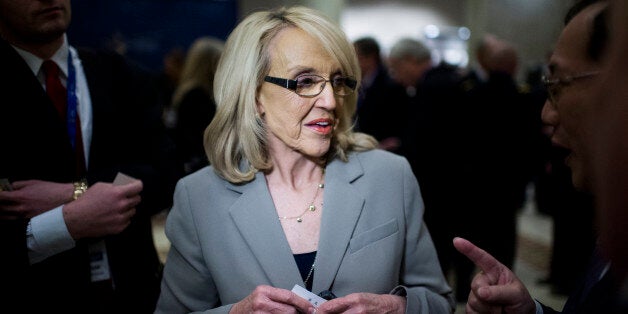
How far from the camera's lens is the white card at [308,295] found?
1515 millimetres

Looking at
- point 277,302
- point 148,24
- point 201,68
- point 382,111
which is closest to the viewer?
point 277,302

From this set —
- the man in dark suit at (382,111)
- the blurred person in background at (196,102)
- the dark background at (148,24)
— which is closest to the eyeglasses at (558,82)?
the blurred person in background at (196,102)

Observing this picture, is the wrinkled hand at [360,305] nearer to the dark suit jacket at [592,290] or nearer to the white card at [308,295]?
the white card at [308,295]

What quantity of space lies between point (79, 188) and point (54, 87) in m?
0.36

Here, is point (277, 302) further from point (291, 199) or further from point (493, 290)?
point (493, 290)

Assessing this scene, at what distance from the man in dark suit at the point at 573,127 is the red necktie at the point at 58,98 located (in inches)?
48.0

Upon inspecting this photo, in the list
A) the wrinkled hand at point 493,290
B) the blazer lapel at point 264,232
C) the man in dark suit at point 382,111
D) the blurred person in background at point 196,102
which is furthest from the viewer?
the man in dark suit at point 382,111

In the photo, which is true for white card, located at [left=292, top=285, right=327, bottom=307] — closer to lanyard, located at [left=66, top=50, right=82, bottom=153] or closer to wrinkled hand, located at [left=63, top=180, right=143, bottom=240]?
wrinkled hand, located at [left=63, top=180, right=143, bottom=240]

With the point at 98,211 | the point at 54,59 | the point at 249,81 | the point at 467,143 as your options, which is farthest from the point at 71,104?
the point at 467,143

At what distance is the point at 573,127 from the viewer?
3.99ft

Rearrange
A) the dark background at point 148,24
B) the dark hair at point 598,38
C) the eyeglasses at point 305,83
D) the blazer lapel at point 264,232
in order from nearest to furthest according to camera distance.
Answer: the dark hair at point 598,38
the blazer lapel at point 264,232
the eyeglasses at point 305,83
the dark background at point 148,24

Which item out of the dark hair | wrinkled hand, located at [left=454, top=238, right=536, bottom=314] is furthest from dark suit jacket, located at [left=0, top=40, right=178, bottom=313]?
the dark hair

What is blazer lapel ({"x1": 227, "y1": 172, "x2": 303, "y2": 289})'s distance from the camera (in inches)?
63.6

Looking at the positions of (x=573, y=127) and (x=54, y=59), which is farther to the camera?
(x=54, y=59)
